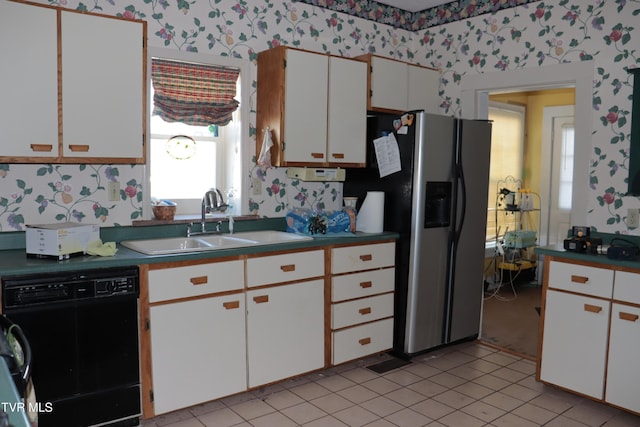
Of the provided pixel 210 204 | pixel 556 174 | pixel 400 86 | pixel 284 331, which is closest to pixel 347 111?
pixel 400 86

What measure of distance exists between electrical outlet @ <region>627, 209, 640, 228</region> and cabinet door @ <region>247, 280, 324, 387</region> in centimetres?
195

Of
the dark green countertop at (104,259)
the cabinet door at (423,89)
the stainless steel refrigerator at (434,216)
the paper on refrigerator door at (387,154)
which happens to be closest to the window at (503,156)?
the cabinet door at (423,89)

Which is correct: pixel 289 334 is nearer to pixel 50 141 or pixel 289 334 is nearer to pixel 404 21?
pixel 50 141

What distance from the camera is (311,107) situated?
3.49m

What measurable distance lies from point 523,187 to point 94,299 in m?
5.09

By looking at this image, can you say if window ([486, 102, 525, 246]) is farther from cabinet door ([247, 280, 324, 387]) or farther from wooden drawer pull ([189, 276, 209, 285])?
wooden drawer pull ([189, 276, 209, 285])

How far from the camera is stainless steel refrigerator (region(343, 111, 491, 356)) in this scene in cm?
358

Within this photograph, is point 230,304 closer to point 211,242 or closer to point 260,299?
point 260,299

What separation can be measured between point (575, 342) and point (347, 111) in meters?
2.04

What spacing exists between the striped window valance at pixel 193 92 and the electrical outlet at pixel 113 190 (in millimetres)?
528

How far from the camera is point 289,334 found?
317cm

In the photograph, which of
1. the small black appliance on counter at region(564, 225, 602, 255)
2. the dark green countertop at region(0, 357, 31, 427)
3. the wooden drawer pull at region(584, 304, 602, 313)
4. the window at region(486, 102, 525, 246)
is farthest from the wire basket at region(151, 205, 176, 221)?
the window at region(486, 102, 525, 246)

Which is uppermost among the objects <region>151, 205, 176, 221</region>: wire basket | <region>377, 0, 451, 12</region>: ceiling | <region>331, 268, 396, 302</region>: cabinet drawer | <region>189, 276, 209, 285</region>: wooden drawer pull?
<region>377, 0, 451, 12</region>: ceiling

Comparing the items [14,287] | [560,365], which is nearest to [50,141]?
[14,287]
